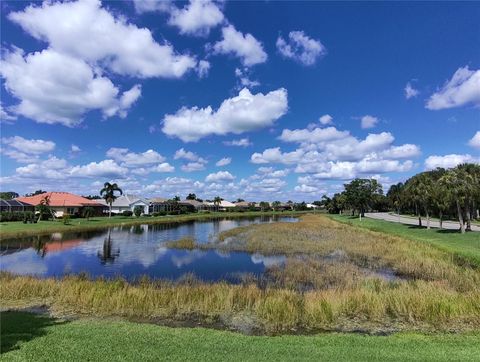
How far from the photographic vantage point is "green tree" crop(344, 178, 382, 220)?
9881 centimetres

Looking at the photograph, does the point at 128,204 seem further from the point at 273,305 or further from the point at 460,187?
the point at 273,305

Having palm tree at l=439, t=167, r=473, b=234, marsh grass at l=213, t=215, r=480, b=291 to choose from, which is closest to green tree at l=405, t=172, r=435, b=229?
palm tree at l=439, t=167, r=473, b=234

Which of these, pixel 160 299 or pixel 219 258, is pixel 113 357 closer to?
pixel 160 299

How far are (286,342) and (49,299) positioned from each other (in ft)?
36.6

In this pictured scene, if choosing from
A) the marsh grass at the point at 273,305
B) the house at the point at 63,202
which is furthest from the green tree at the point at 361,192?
the marsh grass at the point at 273,305

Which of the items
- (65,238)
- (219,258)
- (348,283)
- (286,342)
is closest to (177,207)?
(65,238)

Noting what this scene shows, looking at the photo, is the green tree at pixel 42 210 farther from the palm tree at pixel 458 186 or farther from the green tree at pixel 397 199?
the palm tree at pixel 458 186

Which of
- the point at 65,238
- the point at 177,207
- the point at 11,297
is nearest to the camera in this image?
the point at 11,297

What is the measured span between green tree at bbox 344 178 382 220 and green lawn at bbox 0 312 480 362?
296ft

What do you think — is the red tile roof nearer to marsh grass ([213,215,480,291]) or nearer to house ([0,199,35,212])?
house ([0,199,35,212])

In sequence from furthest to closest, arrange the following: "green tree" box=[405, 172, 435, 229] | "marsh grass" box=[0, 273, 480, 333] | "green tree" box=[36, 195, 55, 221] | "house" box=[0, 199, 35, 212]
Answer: "house" box=[0, 199, 35, 212], "green tree" box=[36, 195, 55, 221], "green tree" box=[405, 172, 435, 229], "marsh grass" box=[0, 273, 480, 333]

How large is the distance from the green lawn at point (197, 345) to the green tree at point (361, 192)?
9037cm

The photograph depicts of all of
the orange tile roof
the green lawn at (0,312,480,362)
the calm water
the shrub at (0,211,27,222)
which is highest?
the shrub at (0,211,27,222)

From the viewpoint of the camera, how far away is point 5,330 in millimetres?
9930
